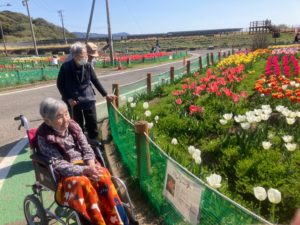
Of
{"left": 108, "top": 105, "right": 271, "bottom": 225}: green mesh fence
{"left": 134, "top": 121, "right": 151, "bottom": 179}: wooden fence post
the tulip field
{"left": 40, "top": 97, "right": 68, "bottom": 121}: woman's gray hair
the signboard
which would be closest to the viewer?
{"left": 108, "top": 105, "right": 271, "bottom": 225}: green mesh fence

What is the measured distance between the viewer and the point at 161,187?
367 centimetres

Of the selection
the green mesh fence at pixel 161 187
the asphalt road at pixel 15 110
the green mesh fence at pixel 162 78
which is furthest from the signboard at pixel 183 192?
the green mesh fence at pixel 162 78

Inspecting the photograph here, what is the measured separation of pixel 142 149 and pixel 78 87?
1553mm

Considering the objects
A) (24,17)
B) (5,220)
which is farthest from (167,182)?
(24,17)

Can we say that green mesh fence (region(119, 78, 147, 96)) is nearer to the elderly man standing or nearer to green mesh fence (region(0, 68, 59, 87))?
the elderly man standing

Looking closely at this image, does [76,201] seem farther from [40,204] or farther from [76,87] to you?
[76,87]

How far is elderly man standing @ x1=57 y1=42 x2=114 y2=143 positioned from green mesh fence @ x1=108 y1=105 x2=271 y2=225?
0.54 meters

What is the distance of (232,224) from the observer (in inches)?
96.3

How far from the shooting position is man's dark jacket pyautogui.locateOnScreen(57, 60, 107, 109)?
4898mm

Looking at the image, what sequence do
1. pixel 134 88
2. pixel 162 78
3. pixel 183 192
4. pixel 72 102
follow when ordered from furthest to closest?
pixel 162 78, pixel 134 88, pixel 72 102, pixel 183 192

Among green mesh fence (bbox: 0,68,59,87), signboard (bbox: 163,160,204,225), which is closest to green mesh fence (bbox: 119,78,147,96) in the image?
signboard (bbox: 163,160,204,225)

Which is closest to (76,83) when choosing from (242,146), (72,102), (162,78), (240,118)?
(72,102)

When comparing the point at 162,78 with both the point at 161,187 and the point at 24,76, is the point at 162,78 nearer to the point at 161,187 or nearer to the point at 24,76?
the point at 24,76

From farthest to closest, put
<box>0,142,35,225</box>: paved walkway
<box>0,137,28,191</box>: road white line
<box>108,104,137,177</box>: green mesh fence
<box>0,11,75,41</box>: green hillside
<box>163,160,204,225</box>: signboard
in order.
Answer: <box>0,11,75,41</box>: green hillside
<box>0,137,28,191</box>: road white line
<box>108,104,137,177</box>: green mesh fence
<box>0,142,35,225</box>: paved walkway
<box>163,160,204,225</box>: signboard
